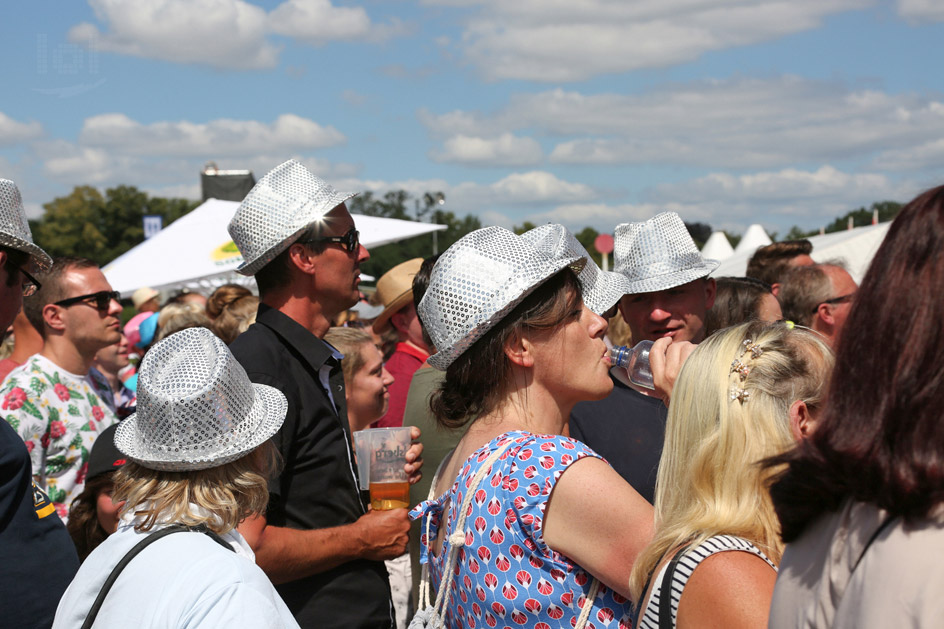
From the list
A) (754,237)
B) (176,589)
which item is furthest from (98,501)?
(754,237)

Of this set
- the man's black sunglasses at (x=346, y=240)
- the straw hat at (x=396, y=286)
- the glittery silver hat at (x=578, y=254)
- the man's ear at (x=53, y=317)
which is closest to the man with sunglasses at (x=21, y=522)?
the man's black sunglasses at (x=346, y=240)

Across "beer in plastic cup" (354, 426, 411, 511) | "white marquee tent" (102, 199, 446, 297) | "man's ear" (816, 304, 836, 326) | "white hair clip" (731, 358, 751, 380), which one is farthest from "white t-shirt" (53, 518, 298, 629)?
"white marquee tent" (102, 199, 446, 297)

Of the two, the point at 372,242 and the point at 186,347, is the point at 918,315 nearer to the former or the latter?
the point at 186,347

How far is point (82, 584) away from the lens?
206 cm

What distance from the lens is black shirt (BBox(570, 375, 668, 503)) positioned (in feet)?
11.1

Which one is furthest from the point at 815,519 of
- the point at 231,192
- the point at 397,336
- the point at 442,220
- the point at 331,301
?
the point at 442,220

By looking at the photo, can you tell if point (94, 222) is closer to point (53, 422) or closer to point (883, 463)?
point (53, 422)

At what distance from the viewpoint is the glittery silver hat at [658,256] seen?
4.09 metres

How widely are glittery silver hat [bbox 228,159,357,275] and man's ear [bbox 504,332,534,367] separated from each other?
1303 mm

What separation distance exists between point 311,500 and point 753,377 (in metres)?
1.70

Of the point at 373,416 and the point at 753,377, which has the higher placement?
the point at 753,377

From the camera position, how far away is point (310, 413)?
3.05 metres

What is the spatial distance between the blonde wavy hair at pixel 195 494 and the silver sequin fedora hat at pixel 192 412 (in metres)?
0.05

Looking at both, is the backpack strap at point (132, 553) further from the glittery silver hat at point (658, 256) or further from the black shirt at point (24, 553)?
the glittery silver hat at point (658, 256)
